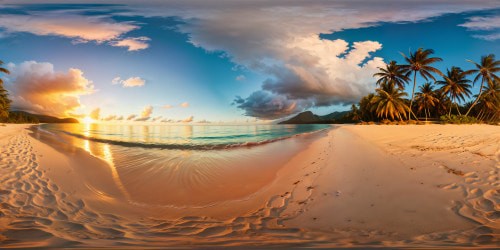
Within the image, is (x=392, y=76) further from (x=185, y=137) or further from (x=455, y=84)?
(x=185, y=137)

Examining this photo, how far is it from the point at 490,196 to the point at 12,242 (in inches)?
246

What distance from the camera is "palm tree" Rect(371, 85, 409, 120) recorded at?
33.5m

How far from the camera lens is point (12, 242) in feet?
8.59

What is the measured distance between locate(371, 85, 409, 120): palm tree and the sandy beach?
103 feet

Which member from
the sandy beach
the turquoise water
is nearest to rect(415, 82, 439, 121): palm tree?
the turquoise water

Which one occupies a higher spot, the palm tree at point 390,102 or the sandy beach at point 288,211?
the palm tree at point 390,102

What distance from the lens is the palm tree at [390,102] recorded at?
33500 millimetres

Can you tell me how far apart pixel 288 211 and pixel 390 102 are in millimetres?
35839

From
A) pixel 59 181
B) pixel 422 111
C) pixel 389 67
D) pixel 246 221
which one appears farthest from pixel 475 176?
pixel 422 111

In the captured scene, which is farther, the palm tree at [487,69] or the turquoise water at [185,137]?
the palm tree at [487,69]

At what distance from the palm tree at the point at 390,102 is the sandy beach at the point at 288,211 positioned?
3128 centimetres

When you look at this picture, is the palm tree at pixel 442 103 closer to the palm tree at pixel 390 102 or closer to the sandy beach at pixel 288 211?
the palm tree at pixel 390 102

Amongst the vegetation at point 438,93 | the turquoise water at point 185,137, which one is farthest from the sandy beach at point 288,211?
the vegetation at point 438,93

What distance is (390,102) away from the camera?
33.5 m
